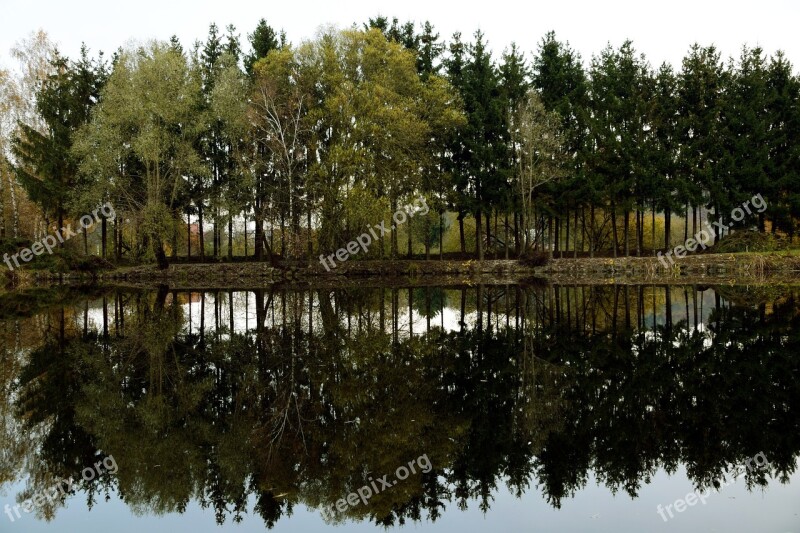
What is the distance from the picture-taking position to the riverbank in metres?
34.6

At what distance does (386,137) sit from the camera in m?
37.8

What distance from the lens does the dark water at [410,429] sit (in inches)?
219

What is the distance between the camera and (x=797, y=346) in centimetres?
1160

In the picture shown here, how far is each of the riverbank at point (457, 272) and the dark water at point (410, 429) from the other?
2178cm

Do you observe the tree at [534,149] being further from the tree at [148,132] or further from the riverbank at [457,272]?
the tree at [148,132]

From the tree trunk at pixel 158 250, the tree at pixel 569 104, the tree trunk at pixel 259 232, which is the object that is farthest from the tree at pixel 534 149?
the tree trunk at pixel 158 250

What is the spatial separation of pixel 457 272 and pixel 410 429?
34.9 meters

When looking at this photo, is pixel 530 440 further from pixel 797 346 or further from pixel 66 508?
pixel 797 346

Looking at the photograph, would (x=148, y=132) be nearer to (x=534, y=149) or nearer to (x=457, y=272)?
(x=457, y=272)

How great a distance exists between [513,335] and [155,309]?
42.6 ft

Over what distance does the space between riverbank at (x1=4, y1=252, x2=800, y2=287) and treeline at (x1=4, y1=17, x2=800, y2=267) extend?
1535 millimetres

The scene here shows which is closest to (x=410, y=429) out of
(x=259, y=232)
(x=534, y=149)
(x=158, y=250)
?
(x=158, y=250)

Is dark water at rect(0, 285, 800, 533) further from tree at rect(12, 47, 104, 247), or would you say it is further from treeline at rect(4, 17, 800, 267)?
tree at rect(12, 47, 104, 247)

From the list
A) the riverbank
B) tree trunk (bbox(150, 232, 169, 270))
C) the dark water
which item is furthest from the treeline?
the dark water
